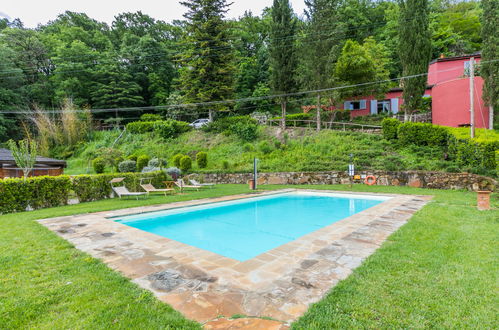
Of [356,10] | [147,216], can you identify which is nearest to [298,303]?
[147,216]

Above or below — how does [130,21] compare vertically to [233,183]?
above

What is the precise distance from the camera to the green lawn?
200cm

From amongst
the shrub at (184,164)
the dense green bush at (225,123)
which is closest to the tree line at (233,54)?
the dense green bush at (225,123)

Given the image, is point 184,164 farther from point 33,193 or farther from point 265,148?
point 33,193

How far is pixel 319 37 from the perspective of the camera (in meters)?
17.2

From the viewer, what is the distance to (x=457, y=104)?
15977mm

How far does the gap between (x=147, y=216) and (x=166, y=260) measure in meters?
3.98

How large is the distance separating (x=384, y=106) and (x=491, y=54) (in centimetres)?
1131

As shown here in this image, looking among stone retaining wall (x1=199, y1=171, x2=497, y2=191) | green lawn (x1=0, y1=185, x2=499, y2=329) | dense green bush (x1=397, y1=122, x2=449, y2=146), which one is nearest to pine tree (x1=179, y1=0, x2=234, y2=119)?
stone retaining wall (x1=199, y1=171, x2=497, y2=191)

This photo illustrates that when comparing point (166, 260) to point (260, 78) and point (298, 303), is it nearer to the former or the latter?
point (298, 303)

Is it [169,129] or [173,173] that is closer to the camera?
[173,173]

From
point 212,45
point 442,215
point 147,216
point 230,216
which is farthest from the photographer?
point 212,45

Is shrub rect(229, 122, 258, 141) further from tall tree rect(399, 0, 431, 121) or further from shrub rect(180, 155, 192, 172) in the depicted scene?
tall tree rect(399, 0, 431, 121)

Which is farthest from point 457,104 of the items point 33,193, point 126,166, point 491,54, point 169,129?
point 33,193
